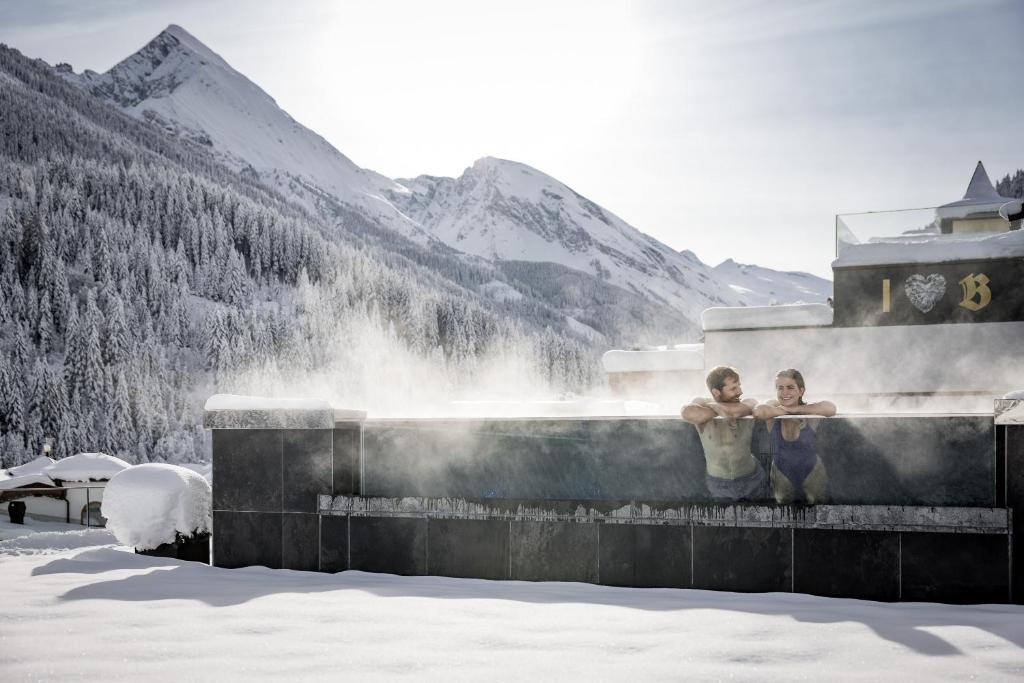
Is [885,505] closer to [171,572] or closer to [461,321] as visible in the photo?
[171,572]

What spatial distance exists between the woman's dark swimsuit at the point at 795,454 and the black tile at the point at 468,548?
2440 millimetres

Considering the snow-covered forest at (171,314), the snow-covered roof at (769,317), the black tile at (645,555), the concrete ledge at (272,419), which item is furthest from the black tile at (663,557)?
the snow-covered forest at (171,314)

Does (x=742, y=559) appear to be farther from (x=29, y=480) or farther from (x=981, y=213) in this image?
(x=29, y=480)

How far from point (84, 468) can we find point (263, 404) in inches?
1622

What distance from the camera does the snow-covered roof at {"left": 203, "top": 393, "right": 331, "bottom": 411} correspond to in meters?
7.79

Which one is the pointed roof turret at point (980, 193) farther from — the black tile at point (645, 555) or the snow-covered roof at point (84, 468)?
the snow-covered roof at point (84, 468)

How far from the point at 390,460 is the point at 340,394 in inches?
4317

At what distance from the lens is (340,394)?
114625 mm

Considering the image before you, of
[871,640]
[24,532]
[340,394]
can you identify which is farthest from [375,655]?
[340,394]

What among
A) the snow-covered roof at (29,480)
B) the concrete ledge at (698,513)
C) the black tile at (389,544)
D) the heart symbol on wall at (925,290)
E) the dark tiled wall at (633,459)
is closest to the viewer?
the concrete ledge at (698,513)

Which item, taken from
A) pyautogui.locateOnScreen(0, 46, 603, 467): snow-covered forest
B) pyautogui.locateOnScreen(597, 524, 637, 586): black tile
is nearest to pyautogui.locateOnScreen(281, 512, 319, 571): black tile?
pyautogui.locateOnScreen(597, 524, 637, 586): black tile

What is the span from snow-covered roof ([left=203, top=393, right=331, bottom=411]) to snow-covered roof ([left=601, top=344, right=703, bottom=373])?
16.8m

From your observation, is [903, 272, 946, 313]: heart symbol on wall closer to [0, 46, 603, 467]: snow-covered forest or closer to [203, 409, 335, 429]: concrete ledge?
[203, 409, 335, 429]: concrete ledge

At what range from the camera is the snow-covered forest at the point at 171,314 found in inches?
3531
